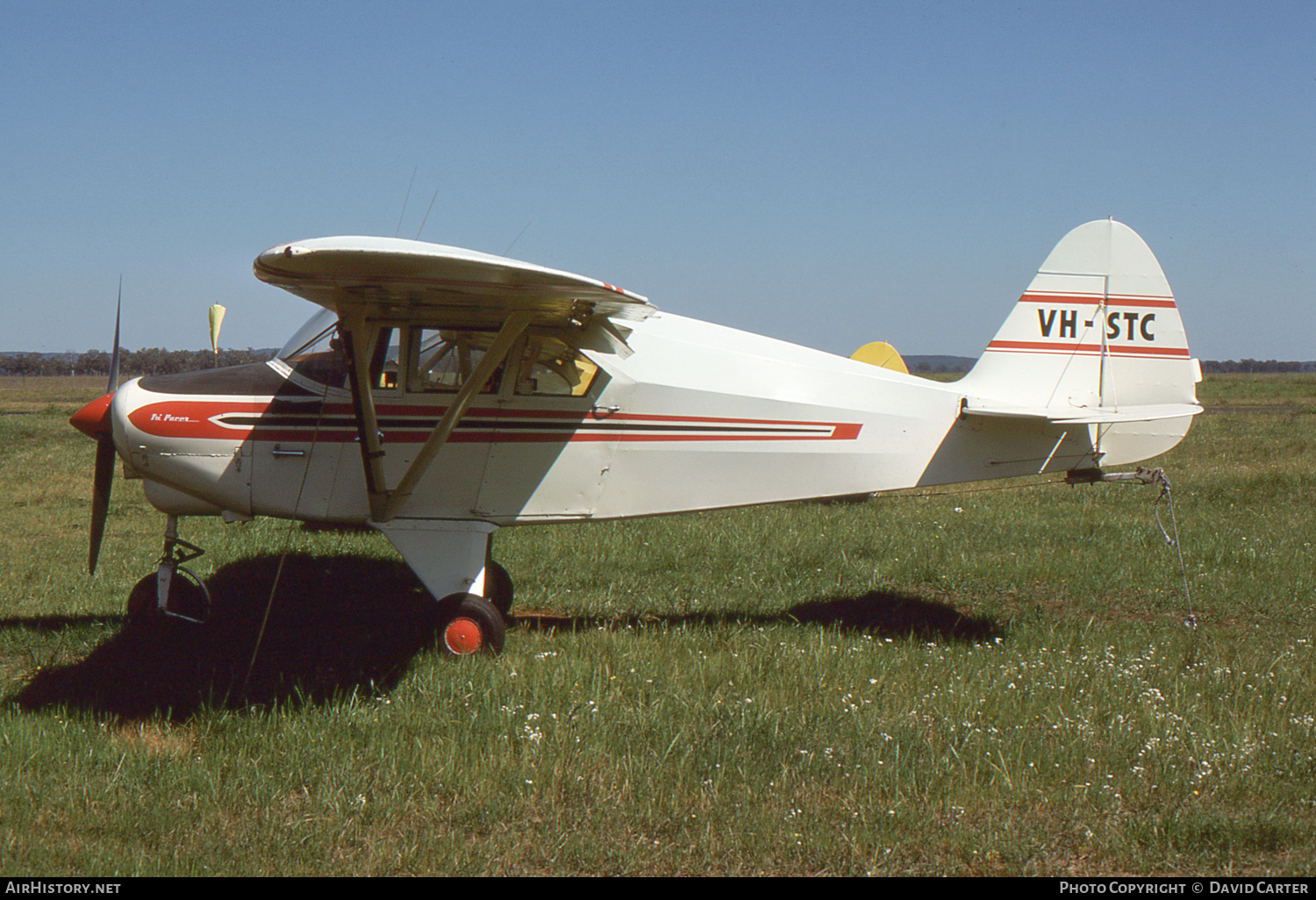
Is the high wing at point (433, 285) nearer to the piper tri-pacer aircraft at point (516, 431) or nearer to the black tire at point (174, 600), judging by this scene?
the piper tri-pacer aircraft at point (516, 431)

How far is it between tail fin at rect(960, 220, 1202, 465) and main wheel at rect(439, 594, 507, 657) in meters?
3.76

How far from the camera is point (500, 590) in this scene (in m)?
6.90

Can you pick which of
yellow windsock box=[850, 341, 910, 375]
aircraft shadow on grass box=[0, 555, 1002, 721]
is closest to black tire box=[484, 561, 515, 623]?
aircraft shadow on grass box=[0, 555, 1002, 721]

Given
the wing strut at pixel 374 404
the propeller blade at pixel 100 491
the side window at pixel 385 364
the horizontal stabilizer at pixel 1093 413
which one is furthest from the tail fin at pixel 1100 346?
the propeller blade at pixel 100 491

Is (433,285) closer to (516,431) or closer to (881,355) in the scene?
(516,431)

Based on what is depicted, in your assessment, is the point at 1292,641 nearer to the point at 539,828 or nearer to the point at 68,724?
the point at 539,828

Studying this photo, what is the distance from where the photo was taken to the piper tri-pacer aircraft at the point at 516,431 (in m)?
5.66

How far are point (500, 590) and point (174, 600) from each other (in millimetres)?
2279

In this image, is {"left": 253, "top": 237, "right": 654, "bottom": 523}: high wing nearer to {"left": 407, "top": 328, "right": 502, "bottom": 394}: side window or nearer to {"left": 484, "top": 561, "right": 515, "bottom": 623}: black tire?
{"left": 407, "top": 328, "right": 502, "bottom": 394}: side window

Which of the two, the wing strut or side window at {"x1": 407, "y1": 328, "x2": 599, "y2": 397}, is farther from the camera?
side window at {"x1": 407, "y1": 328, "x2": 599, "y2": 397}

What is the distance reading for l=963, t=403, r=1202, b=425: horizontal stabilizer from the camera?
19.8 feet

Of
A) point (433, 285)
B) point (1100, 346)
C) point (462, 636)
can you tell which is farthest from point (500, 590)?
point (1100, 346)

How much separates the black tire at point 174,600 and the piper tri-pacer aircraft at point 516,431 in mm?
16

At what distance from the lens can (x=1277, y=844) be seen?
3512mm
